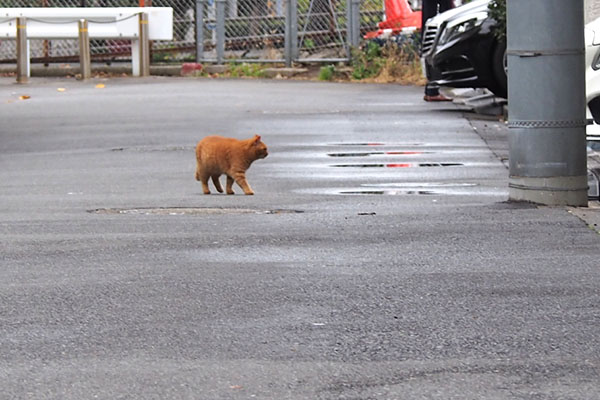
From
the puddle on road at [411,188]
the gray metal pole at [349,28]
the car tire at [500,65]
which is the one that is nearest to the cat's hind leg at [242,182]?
the puddle on road at [411,188]

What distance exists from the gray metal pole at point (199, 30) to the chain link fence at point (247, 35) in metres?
0.05

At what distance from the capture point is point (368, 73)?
29.7 meters

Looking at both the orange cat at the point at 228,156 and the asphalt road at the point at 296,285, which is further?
the orange cat at the point at 228,156

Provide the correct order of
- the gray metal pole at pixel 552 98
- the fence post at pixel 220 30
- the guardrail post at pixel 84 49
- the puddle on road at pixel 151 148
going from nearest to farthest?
the gray metal pole at pixel 552 98 → the puddle on road at pixel 151 148 → the guardrail post at pixel 84 49 → the fence post at pixel 220 30

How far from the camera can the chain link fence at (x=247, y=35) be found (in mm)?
32062

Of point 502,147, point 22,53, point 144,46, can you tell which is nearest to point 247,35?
point 144,46

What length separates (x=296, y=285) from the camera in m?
6.52

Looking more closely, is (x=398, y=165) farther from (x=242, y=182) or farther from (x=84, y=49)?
(x=84, y=49)

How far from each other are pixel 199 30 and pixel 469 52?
1396 cm

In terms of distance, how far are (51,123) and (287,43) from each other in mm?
12742

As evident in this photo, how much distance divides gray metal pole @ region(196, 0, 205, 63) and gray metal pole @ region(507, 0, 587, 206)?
2302cm

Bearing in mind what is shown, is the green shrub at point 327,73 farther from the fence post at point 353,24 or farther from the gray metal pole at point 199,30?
the gray metal pole at point 199,30

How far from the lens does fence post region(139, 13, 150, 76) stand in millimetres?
30408

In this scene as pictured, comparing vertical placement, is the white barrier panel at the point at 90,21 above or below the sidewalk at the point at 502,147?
above
